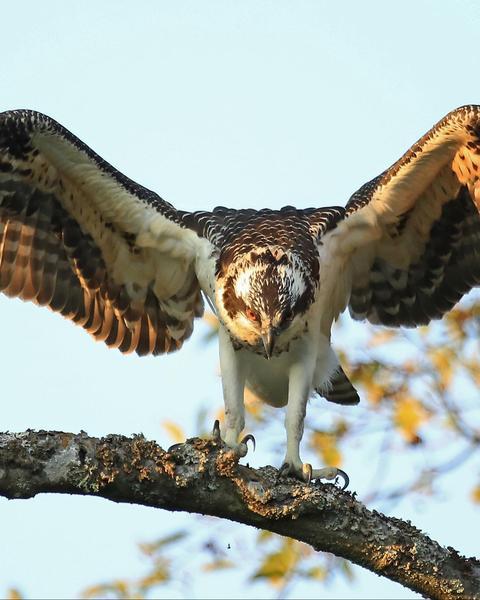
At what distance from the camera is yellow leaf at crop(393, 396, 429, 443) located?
910 centimetres

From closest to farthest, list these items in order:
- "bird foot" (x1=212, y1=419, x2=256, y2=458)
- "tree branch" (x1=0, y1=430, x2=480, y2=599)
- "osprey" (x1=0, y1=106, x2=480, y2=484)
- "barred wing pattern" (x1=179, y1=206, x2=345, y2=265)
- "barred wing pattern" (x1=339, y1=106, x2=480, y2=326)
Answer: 1. "tree branch" (x1=0, y1=430, x2=480, y2=599)
2. "bird foot" (x1=212, y1=419, x2=256, y2=458)
3. "osprey" (x1=0, y1=106, x2=480, y2=484)
4. "barred wing pattern" (x1=179, y1=206, x2=345, y2=265)
5. "barred wing pattern" (x1=339, y1=106, x2=480, y2=326)

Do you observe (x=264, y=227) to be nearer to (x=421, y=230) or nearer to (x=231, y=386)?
(x=231, y=386)

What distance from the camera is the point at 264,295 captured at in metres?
8.25

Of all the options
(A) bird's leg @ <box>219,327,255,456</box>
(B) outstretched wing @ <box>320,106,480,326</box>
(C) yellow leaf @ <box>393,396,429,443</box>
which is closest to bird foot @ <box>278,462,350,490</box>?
(A) bird's leg @ <box>219,327,255,456</box>

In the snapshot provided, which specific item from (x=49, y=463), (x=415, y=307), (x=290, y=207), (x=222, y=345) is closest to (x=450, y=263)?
(x=415, y=307)

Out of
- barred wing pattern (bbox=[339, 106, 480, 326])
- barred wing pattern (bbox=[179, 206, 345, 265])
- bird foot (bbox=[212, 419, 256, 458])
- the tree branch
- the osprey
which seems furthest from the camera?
barred wing pattern (bbox=[339, 106, 480, 326])

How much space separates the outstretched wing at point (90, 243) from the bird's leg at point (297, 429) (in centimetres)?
139

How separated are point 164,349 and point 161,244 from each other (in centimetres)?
107

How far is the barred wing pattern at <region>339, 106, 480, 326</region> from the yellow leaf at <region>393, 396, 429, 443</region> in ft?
2.98

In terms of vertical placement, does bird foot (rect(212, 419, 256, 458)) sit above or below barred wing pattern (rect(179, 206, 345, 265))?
below

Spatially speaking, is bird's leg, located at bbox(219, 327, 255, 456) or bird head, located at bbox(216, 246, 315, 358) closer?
bird head, located at bbox(216, 246, 315, 358)

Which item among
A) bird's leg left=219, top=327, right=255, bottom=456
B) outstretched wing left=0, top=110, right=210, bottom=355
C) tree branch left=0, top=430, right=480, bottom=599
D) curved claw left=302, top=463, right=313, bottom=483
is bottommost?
tree branch left=0, top=430, right=480, bottom=599

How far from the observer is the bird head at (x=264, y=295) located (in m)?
8.21

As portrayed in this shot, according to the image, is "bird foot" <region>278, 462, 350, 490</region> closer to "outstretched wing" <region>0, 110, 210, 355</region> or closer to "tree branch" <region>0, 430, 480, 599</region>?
"tree branch" <region>0, 430, 480, 599</region>
